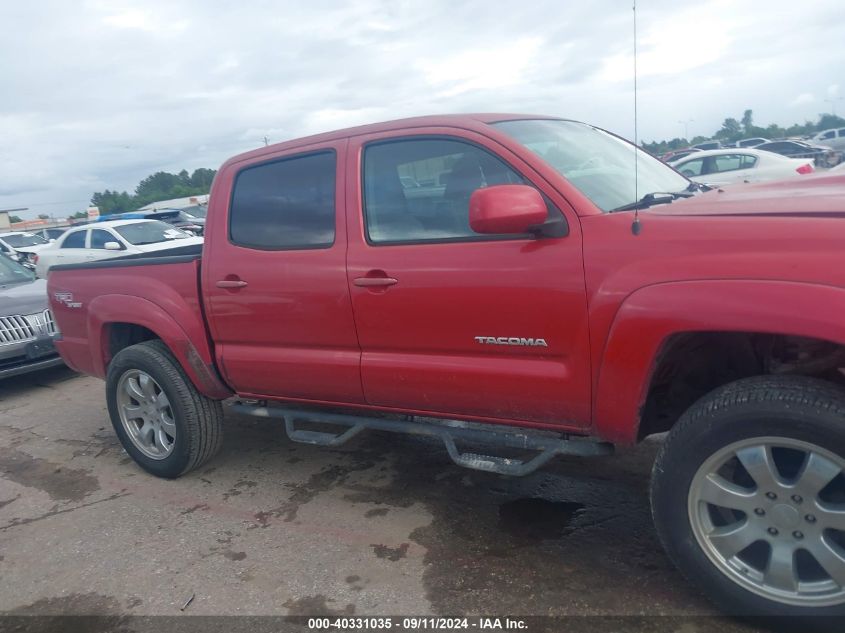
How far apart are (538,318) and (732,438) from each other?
0.82m

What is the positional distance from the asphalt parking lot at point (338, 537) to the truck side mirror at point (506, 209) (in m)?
1.48

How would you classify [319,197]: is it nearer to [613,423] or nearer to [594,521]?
[613,423]

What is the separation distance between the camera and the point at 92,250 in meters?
13.6

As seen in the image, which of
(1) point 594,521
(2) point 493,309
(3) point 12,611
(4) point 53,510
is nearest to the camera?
(2) point 493,309

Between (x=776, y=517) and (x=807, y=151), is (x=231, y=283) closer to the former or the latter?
(x=776, y=517)

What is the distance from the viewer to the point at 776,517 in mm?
2408

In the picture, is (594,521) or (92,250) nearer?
(594,521)

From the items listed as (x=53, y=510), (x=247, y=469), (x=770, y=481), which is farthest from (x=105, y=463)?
(x=770, y=481)

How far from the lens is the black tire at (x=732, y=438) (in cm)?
225

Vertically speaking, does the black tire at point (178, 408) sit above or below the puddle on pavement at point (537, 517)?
above

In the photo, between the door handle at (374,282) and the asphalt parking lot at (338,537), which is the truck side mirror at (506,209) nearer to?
the door handle at (374,282)

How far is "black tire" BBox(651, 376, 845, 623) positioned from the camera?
2.25m

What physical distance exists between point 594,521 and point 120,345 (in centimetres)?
319

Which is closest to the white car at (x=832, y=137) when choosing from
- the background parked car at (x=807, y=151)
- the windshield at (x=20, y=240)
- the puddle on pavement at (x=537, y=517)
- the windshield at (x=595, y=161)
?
the background parked car at (x=807, y=151)
